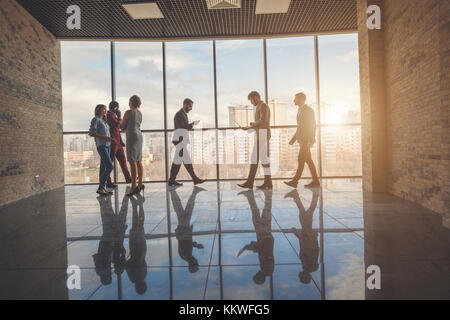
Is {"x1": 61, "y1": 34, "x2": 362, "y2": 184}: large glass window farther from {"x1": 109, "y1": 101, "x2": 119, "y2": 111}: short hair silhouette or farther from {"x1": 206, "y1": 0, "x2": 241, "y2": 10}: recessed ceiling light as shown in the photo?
{"x1": 206, "y1": 0, "x2": 241, "y2": 10}: recessed ceiling light

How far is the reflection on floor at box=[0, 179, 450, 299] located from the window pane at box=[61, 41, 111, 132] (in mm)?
4049

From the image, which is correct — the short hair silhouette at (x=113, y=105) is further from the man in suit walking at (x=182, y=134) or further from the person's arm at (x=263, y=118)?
the person's arm at (x=263, y=118)

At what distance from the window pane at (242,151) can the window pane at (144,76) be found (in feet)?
5.76

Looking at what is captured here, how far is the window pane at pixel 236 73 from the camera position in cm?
742

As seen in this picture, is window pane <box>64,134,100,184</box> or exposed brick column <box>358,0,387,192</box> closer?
exposed brick column <box>358,0,387,192</box>

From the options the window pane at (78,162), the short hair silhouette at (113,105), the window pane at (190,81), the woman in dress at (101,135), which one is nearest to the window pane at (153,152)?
the window pane at (190,81)

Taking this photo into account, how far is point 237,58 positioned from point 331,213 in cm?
540

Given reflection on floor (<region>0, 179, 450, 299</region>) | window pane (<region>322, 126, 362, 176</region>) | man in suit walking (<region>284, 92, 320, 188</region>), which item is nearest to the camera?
reflection on floor (<region>0, 179, 450, 299</region>)

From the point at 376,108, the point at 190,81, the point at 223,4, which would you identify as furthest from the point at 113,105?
the point at 376,108

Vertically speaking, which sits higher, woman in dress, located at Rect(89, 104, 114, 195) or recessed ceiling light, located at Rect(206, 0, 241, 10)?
recessed ceiling light, located at Rect(206, 0, 241, 10)

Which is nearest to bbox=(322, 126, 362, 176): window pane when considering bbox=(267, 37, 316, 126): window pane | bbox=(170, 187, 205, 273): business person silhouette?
bbox=(267, 37, 316, 126): window pane

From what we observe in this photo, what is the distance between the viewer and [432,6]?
330 cm

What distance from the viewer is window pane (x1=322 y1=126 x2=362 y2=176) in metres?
7.09

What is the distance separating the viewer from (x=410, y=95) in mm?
3930
